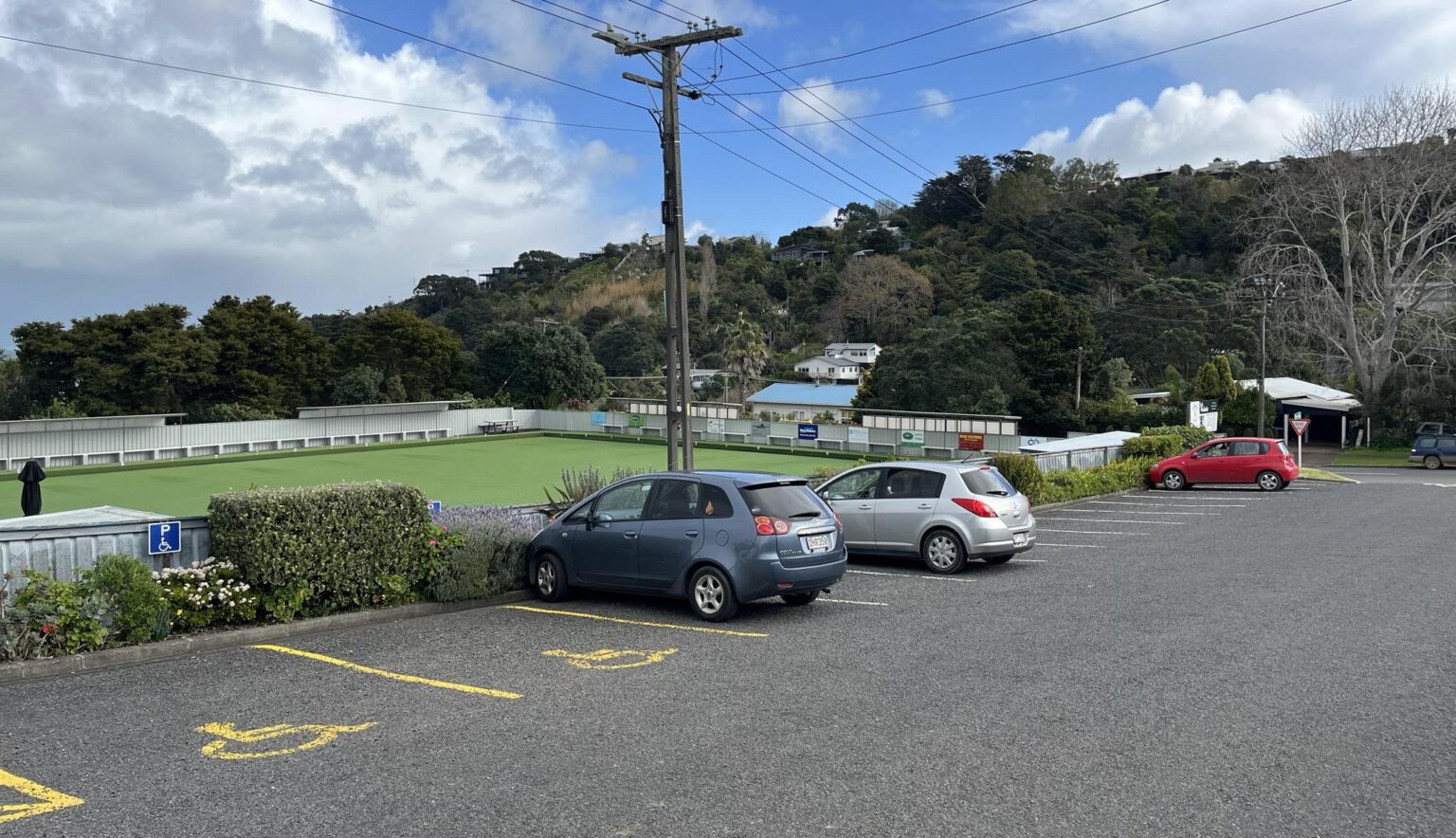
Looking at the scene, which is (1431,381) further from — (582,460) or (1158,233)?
(1158,233)

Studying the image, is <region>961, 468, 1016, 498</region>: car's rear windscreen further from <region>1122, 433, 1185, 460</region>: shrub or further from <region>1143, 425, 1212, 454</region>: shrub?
<region>1143, 425, 1212, 454</region>: shrub

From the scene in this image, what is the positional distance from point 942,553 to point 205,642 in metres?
9.17

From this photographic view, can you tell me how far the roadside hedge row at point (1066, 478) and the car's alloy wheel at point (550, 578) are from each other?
1426 centimetres

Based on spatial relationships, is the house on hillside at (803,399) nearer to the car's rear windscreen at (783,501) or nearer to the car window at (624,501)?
the car window at (624,501)

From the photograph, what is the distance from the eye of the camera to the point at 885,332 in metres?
108

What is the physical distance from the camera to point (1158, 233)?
10300 centimetres

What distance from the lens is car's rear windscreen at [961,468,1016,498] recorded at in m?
Answer: 14.9

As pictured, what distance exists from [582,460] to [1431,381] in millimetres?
40390

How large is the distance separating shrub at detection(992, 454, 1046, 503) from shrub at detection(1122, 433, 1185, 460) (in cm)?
866

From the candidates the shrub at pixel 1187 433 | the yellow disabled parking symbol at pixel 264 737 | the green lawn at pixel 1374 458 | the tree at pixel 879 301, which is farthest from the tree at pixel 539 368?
the yellow disabled parking symbol at pixel 264 737

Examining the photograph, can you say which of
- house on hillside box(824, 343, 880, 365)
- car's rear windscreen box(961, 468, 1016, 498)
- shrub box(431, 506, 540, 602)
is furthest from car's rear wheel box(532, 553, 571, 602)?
house on hillside box(824, 343, 880, 365)

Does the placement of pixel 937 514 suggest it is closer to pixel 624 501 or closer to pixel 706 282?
pixel 624 501

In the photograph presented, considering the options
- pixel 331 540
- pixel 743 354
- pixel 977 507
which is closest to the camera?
pixel 331 540

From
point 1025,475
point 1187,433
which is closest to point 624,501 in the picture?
point 1025,475
